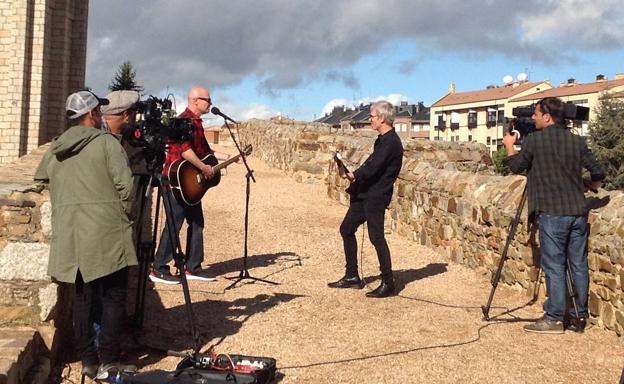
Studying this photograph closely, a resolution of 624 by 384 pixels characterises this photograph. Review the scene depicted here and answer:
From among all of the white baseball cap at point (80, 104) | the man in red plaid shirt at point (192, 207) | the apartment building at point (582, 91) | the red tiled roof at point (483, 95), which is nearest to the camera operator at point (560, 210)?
the man in red plaid shirt at point (192, 207)

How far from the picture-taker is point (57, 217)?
396 centimetres

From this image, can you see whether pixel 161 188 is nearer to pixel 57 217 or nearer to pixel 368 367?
pixel 57 217

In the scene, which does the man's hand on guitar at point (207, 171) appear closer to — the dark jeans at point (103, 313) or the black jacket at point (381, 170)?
the black jacket at point (381, 170)

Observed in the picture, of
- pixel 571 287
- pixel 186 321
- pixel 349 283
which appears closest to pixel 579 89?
pixel 349 283

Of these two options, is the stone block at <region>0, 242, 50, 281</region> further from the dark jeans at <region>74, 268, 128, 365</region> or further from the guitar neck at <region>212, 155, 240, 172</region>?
the guitar neck at <region>212, 155, 240, 172</region>

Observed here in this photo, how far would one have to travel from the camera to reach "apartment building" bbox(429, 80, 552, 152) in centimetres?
6950

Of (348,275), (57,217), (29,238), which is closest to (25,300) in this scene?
(29,238)

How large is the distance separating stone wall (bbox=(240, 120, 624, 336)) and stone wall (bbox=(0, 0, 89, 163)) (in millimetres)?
5950

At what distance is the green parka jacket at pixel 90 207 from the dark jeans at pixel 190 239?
254 cm

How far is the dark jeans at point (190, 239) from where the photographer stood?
6543mm

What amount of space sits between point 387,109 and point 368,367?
9.12ft

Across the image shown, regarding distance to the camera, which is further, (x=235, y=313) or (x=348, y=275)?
(x=348, y=275)

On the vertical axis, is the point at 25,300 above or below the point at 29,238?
below

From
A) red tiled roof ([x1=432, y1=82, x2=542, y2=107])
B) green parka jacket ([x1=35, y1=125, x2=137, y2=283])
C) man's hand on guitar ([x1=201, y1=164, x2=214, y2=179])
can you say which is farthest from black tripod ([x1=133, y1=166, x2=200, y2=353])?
red tiled roof ([x1=432, y1=82, x2=542, y2=107])
